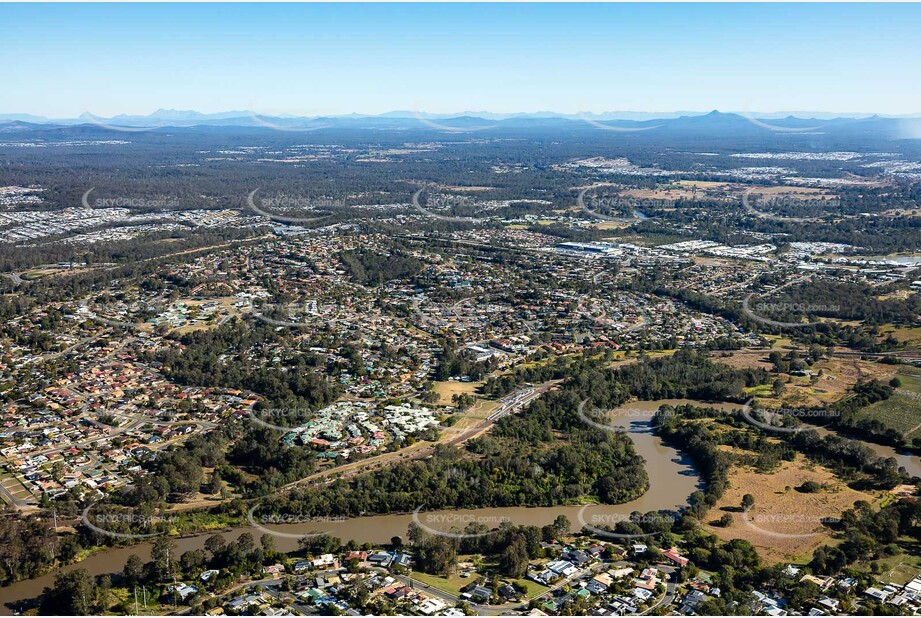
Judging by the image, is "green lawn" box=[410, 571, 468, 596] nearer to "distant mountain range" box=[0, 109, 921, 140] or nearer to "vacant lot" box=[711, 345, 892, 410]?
"vacant lot" box=[711, 345, 892, 410]

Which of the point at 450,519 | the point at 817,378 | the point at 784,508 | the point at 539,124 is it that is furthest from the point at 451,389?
the point at 539,124

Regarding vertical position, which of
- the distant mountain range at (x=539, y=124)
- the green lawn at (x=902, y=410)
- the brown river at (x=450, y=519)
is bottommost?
the brown river at (x=450, y=519)

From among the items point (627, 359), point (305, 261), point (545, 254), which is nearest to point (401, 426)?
point (627, 359)

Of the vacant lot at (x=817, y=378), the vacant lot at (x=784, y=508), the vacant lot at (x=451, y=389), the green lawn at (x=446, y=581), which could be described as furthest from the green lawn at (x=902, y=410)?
the green lawn at (x=446, y=581)

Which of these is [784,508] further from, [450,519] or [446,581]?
[446,581]

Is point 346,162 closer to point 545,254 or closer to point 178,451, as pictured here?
point 545,254

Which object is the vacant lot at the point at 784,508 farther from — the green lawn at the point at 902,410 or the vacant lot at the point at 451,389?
the vacant lot at the point at 451,389
